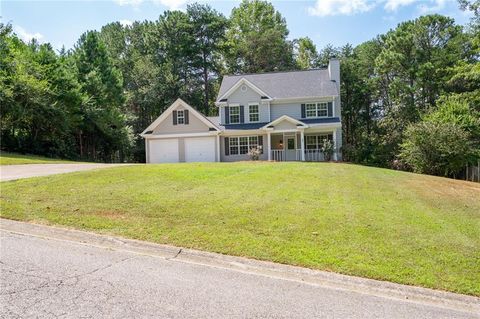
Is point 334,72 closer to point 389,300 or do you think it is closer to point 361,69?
point 361,69

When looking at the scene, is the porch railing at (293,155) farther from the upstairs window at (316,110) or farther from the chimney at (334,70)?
the chimney at (334,70)

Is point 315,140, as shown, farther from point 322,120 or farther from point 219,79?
point 219,79

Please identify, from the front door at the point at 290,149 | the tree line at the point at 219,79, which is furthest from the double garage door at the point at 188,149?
the tree line at the point at 219,79

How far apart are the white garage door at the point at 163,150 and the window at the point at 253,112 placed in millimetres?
6278

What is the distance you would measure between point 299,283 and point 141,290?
2077 millimetres

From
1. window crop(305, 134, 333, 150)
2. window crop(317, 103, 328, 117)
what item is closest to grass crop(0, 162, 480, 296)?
window crop(305, 134, 333, 150)

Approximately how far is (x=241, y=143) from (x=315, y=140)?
19.4 ft

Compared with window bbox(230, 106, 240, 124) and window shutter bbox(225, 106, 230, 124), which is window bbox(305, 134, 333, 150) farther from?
window shutter bbox(225, 106, 230, 124)

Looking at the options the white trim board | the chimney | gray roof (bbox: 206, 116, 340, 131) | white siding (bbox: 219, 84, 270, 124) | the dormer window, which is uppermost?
the chimney

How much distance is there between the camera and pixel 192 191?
1001cm

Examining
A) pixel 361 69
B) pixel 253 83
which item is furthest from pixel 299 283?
pixel 361 69

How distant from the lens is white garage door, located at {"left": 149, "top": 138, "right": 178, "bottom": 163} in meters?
27.4

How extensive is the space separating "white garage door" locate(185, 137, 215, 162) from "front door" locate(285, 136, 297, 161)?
5.73 metres

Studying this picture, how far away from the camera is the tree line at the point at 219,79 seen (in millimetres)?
26047
